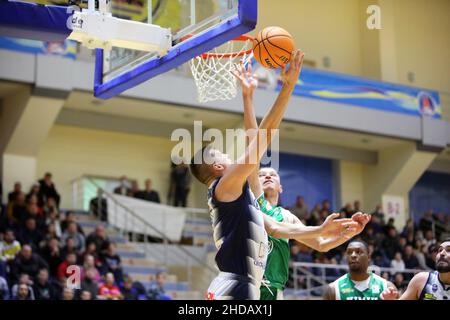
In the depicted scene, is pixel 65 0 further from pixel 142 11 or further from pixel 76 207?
pixel 76 207

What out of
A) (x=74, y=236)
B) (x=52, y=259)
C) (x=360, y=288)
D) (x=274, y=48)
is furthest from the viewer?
(x=74, y=236)

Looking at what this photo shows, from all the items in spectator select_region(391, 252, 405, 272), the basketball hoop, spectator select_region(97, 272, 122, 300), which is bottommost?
spectator select_region(97, 272, 122, 300)

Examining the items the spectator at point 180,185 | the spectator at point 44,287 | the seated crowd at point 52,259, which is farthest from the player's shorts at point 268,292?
the spectator at point 180,185

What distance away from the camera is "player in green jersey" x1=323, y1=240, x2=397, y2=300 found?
6.80 meters

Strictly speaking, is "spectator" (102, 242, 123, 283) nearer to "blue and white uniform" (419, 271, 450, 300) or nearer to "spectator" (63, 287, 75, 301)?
"spectator" (63, 287, 75, 301)

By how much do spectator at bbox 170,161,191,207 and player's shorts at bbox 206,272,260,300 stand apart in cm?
1400

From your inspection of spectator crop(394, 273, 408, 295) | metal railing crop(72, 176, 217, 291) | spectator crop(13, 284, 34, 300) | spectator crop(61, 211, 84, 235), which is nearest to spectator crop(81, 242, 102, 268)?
spectator crop(61, 211, 84, 235)

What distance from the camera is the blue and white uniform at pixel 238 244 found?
4.44m

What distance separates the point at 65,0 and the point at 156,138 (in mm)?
12624

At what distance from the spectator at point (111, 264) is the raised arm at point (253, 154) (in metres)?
9.46

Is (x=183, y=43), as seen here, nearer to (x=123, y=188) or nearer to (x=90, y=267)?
(x=90, y=267)

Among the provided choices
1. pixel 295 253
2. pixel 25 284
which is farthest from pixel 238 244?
pixel 295 253

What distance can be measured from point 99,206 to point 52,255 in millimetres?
3816

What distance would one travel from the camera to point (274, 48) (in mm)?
5863
